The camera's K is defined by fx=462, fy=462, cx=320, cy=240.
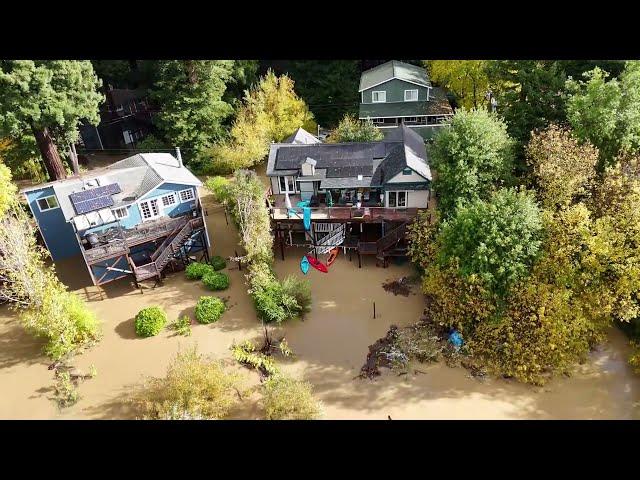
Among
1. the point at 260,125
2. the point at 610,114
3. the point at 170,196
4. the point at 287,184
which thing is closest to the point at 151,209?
the point at 170,196

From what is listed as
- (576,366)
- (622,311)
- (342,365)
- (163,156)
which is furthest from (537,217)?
(163,156)

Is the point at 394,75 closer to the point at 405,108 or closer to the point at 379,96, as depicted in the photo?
the point at 379,96

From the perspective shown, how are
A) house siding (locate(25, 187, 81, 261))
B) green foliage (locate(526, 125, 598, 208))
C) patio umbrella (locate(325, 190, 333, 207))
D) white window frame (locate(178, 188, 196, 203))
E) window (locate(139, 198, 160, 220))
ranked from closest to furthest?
green foliage (locate(526, 125, 598, 208)), house siding (locate(25, 187, 81, 261)), window (locate(139, 198, 160, 220)), white window frame (locate(178, 188, 196, 203)), patio umbrella (locate(325, 190, 333, 207))

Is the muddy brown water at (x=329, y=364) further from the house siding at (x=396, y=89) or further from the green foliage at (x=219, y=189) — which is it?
the house siding at (x=396, y=89)

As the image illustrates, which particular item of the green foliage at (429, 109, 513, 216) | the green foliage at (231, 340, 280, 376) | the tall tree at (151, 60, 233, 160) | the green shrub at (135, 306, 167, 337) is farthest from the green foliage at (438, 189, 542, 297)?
the tall tree at (151, 60, 233, 160)

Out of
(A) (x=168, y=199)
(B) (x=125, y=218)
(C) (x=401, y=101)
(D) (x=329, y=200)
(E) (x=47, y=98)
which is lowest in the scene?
(D) (x=329, y=200)

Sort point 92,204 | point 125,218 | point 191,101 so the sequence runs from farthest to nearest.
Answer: point 191,101 < point 125,218 < point 92,204

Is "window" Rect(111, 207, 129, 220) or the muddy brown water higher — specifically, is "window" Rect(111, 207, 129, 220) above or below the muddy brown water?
above

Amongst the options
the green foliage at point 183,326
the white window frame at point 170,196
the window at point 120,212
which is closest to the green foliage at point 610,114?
the white window frame at point 170,196

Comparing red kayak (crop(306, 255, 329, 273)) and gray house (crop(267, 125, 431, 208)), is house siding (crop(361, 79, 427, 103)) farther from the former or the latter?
red kayak (crop(306, 255, 329, 273))
